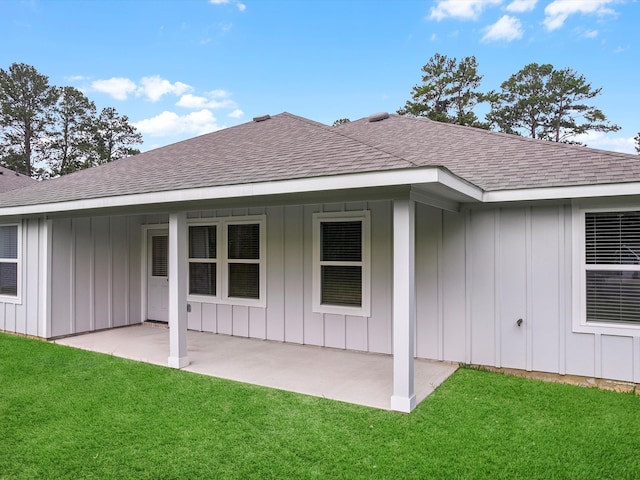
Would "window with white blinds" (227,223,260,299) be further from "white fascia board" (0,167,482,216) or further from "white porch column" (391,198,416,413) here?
"white porch column" (391,198,416,413)

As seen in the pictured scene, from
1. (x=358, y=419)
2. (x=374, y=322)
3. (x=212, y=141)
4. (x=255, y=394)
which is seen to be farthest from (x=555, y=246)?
(x=212, y=141)

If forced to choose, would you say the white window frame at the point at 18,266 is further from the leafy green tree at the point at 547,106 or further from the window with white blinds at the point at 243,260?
the leafy green tree at the point at 547,106

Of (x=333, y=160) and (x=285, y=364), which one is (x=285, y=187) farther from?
(x=285, y=364)

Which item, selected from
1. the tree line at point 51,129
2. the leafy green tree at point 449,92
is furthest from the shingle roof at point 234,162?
the tree line at point 51,129

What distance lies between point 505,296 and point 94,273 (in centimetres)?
680

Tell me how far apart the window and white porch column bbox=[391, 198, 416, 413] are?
721 cm

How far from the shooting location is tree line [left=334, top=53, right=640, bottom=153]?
21625 millimetres

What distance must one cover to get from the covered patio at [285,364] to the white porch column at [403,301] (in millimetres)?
262

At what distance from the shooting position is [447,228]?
219 inches

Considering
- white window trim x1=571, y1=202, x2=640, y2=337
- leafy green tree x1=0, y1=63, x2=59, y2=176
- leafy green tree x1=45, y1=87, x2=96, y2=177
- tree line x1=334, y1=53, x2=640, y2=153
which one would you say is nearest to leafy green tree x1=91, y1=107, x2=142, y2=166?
leafy green tree x1=45, y1=87, x2=96, y2=177

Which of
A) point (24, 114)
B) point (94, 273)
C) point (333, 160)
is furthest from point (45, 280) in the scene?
point (24, 114)

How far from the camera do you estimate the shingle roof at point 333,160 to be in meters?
4.66

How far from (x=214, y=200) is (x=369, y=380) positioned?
283cm

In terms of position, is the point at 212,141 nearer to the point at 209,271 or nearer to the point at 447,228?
the point at 209,271
